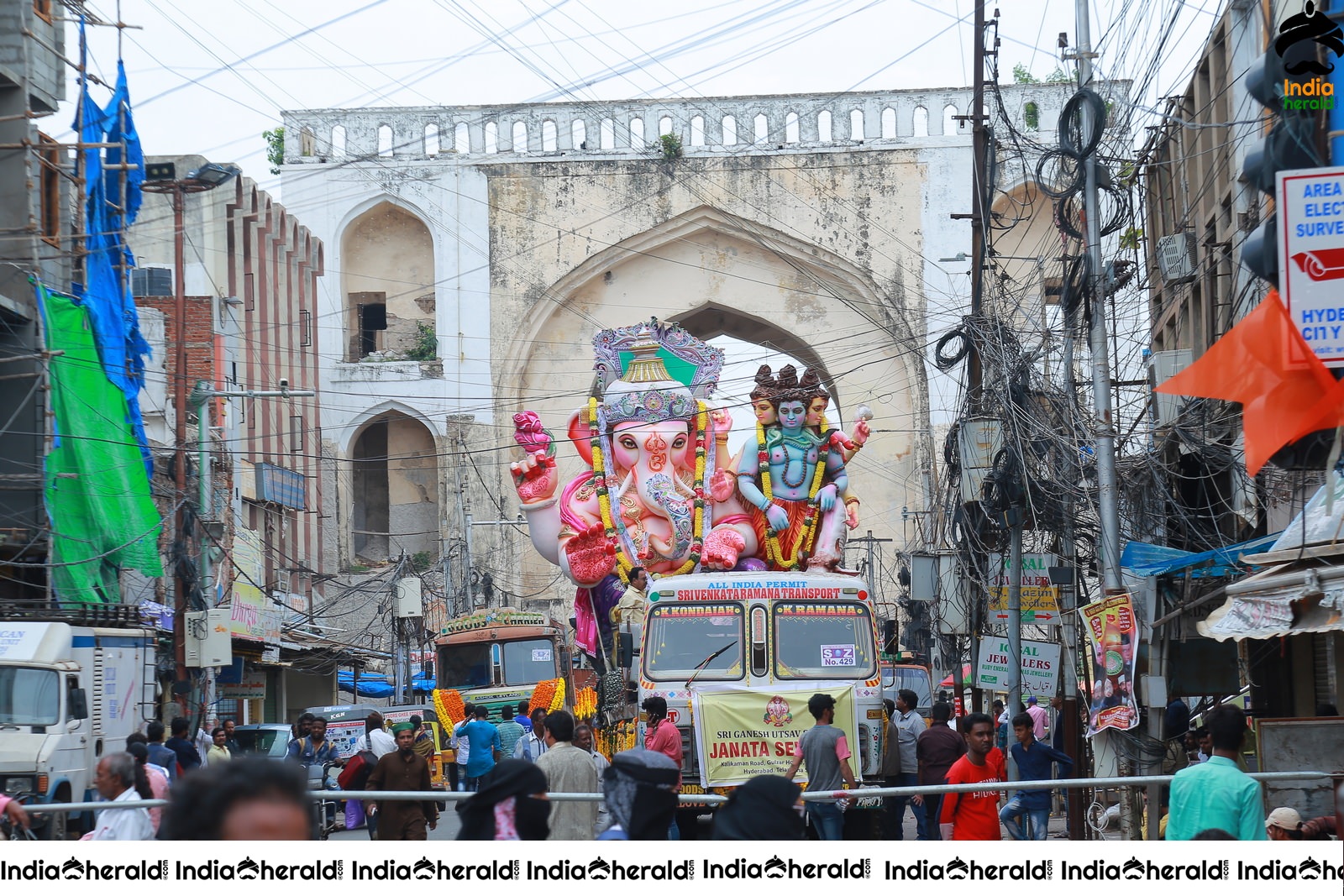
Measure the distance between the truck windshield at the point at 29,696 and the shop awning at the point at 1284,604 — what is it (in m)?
10.4

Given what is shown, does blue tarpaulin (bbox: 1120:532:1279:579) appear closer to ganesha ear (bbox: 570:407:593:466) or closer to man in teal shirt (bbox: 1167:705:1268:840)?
man in teal shirt (bbox: 1167:705:1268:840)

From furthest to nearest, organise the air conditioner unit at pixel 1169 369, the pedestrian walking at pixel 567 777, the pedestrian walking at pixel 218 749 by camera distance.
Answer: the air conditioner unit at pixel 1169 369, the pedestrian walking at pixel 218 749, the pedestrian walking at pixel 567 777

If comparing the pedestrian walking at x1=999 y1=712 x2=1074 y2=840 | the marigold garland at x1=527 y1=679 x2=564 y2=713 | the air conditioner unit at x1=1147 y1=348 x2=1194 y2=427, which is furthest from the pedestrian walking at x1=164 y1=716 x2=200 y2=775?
the air conditioner unit at x1=1147 y1=348 x2=1194 y2=427

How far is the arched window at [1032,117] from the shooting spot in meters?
38.5

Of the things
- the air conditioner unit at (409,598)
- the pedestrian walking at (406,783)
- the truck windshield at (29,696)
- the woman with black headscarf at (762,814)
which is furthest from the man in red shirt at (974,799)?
the air conditioner unit at (409,598)

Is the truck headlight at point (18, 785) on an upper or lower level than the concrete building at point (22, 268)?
lower

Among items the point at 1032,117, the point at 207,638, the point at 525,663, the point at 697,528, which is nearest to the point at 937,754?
the point at 697,528

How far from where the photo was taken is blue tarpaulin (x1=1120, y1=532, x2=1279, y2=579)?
1309cm

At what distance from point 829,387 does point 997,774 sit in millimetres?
32119

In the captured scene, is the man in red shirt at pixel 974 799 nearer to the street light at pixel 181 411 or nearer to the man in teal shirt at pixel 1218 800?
the man in teal shirt at pixel 1218 800

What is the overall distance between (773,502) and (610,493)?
2607 millimetres

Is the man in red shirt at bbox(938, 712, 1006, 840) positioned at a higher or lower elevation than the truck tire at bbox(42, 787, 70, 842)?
higher

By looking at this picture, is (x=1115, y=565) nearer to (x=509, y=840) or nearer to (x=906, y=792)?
(x=906, y=792)

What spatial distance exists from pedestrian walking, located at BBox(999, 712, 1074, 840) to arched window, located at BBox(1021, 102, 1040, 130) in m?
27.8
